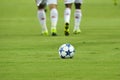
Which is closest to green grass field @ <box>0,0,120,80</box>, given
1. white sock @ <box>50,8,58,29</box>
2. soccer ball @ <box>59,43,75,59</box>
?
soccer ball @ <box>59,43,75,59</box>

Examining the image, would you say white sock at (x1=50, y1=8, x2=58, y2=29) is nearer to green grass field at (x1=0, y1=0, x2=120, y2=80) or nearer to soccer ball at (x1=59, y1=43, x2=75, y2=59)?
green grass field at (x1=0, y1=0, x2=120, y2=80)

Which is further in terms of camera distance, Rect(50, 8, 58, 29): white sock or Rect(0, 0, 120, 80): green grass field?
Rect(50, 8, 58, 29): white sock

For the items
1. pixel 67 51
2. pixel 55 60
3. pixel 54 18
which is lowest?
pixel 54 18

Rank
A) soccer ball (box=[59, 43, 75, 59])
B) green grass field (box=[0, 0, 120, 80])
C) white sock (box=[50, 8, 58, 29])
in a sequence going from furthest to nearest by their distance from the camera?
white sock (box=[50, 8, 58, 29])
soccer ball (box=[59, 43, 75, 59])
green grass field (box=[0, 0, 120, 80])

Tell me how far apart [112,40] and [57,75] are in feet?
27.6

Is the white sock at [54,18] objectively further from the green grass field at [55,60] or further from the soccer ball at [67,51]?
the soccer ball at [67,51]

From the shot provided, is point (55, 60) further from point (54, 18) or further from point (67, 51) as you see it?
point (54, 18)

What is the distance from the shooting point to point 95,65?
12.9m

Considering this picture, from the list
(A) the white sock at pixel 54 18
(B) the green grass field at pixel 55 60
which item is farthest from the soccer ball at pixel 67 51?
(A) the white sock at pixel 54 18

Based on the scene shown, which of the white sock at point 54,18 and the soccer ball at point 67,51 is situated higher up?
the soccer ball at point 67,51

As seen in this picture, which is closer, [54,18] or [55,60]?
[55,60]

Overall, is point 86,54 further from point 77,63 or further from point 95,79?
point 95,79

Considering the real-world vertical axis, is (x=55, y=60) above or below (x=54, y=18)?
above

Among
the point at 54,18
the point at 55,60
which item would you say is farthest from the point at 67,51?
the point at 54,18
